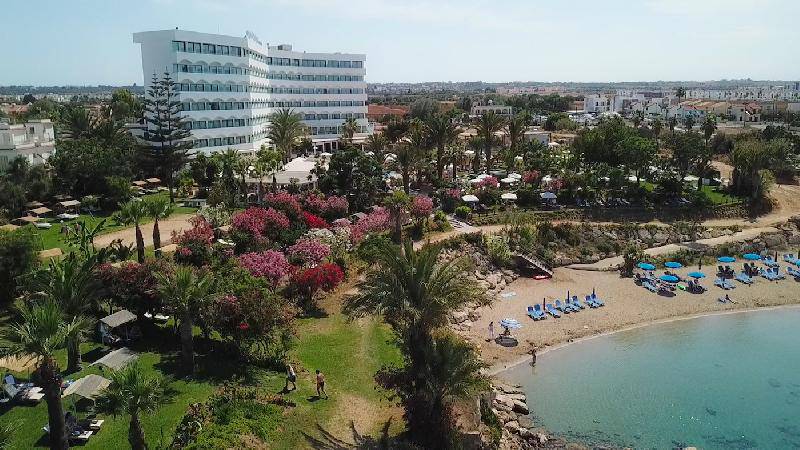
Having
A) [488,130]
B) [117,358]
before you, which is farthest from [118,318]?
[488,130]

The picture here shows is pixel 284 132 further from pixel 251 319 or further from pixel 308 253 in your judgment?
pixel 251 319

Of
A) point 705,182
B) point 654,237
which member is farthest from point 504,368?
point 705,182

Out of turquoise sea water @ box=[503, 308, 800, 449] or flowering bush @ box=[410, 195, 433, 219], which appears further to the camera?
flowering bush @ box=[410, 195, 433, 219]

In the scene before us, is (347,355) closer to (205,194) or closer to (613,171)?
(205,194)

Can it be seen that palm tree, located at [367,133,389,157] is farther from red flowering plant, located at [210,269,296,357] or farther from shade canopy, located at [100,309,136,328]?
shade canopy, located at [100,309,136,328]

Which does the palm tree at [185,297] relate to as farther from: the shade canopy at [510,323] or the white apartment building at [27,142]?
the white apartment building at [27,142]

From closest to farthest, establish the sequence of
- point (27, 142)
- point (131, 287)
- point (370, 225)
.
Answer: point (131, 287), point (370, 225), point (27, 142)

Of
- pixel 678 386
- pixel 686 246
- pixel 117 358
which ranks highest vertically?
pixel 117 358

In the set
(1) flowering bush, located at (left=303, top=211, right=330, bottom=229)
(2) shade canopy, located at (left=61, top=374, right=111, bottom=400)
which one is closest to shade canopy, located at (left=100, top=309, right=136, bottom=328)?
(2) shade canopy, located at (left=61, top=374, right=111, bottom=400)
